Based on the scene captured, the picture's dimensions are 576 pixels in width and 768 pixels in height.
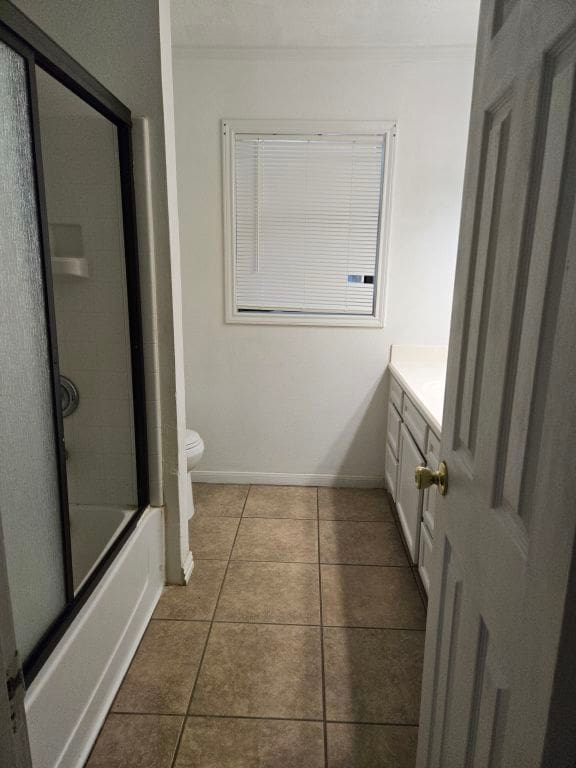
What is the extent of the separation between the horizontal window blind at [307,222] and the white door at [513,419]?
6.39ft

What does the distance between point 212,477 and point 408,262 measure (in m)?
1.88

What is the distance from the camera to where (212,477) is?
127 inches

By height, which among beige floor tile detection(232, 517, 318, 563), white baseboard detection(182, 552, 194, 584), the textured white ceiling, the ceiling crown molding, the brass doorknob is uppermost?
the textured white ceiling

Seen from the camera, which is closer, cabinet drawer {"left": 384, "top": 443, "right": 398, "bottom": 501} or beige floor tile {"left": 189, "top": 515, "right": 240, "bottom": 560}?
beige floor tile {"left": 189, "top": 515, "right": 240, "bottom": 560}

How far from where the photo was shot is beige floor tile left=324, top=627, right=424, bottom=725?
61.2 inches

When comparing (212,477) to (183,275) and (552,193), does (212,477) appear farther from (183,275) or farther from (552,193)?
(552,193)

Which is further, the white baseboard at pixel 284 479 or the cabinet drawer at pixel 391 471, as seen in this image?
the white baseboard at pixel 284 479

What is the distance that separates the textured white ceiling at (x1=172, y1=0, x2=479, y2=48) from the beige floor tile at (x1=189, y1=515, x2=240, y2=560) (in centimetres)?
261

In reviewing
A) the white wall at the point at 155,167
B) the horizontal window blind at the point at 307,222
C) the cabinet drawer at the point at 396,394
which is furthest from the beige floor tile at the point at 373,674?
the horizontal window blind at the point at 307,222

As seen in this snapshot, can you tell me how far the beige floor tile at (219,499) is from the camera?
112 inches

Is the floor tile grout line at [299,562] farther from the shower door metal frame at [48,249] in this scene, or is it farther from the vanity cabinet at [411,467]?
the shower door metal frame at [48,249]

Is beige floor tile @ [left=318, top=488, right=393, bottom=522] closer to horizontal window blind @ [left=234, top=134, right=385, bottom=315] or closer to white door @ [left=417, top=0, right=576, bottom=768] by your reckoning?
horizontal window blind @ [left=234, top=134, right=385, bottom=315]

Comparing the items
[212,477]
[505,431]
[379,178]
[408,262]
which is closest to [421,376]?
[408,262]

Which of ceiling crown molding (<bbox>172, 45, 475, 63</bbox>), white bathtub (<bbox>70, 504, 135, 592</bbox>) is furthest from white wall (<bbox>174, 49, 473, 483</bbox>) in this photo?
white bathtub (<bbox>70, 504, 135, 592</bbox>)
